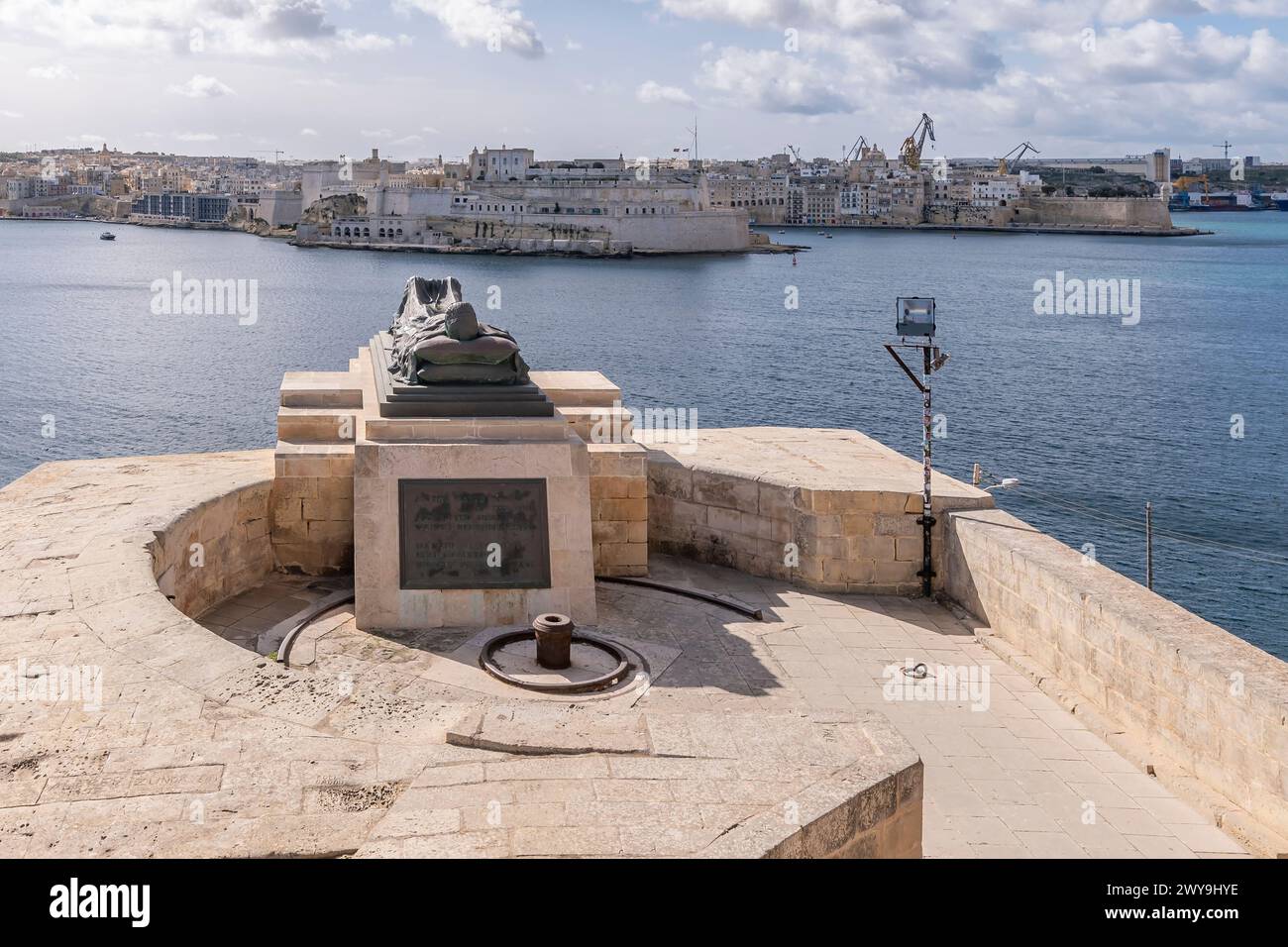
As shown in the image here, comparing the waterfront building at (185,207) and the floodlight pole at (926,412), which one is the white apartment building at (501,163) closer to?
the waterfront building at (185,207)

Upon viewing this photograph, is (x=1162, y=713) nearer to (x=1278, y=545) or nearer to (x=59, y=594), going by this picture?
(x=59, y=594)

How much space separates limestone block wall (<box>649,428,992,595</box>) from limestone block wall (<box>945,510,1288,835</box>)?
0.39 m

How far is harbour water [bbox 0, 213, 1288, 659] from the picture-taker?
21.2 metres

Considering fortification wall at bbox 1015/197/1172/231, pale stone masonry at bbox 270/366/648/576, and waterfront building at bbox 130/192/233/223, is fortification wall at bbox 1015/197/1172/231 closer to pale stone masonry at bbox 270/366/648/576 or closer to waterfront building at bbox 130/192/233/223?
waterfront building at bbox 130/192/233/223

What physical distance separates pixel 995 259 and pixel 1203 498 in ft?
235

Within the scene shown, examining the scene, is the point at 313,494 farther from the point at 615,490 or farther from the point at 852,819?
the point at 852,819

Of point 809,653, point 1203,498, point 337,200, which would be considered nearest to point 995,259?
point 337,200

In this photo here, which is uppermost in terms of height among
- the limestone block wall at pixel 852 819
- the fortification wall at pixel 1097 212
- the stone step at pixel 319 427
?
the fortification wall at pixel 1097 212

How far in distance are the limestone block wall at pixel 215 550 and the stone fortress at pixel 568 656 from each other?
26 mm

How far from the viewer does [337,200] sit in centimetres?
10719

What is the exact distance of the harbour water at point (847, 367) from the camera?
21.2 meters
